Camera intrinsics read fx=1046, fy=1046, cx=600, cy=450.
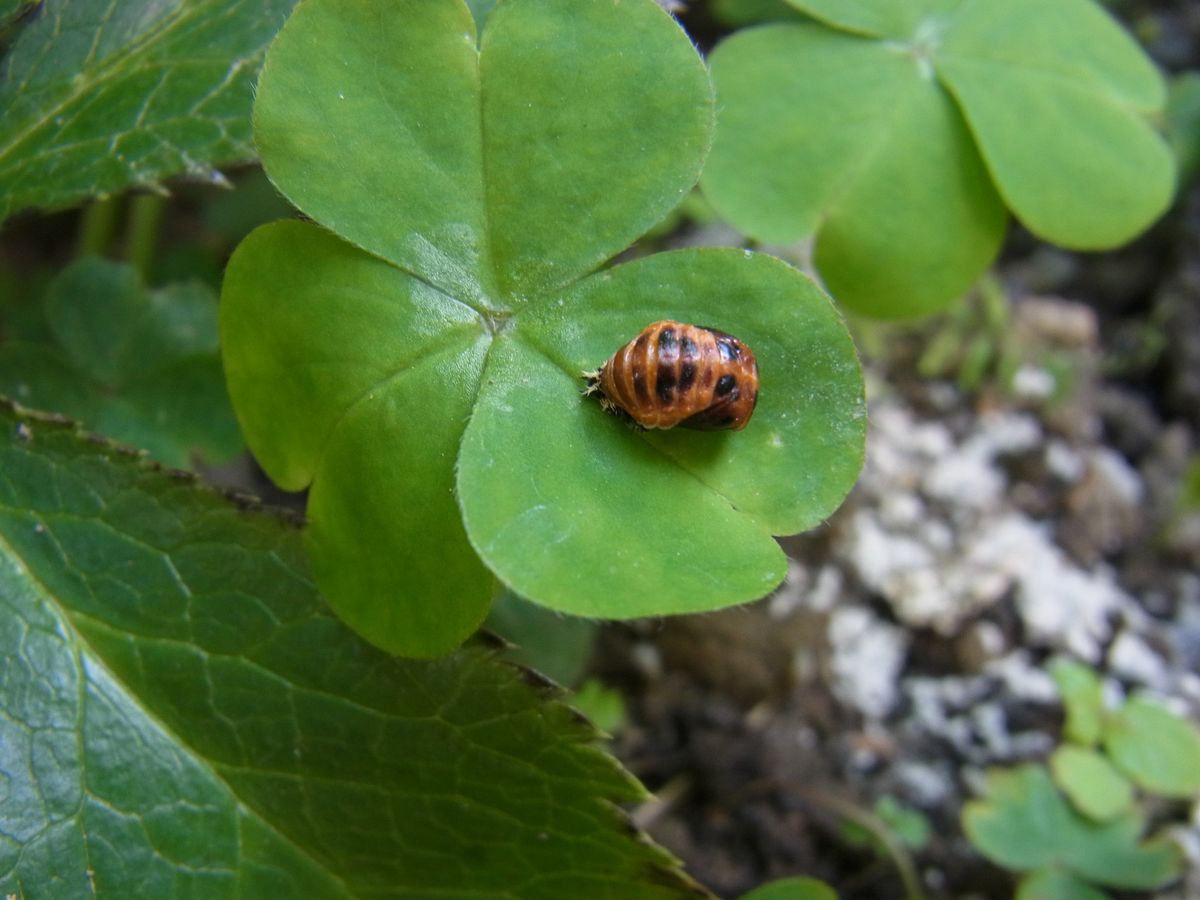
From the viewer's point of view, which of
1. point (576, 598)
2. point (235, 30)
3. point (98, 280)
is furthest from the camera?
point (98, 280)

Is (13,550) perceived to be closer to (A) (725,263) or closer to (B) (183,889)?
(B) (183,889)

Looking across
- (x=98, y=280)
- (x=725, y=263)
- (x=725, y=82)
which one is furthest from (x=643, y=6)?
(x=98, y=280)

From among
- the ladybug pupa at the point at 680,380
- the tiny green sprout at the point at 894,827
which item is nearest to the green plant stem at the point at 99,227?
the ladybug pupa at the point at 680,380

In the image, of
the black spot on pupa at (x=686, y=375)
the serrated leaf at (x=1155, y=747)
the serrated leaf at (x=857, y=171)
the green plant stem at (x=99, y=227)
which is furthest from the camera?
the green plant stem at (x=99, y=227)

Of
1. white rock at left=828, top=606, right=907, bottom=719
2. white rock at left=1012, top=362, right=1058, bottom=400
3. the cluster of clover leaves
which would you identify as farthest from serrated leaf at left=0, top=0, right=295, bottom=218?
white rock at left=1012, top=362, right=1058, bottom=400

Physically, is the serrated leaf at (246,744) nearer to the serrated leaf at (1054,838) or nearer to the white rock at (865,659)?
the serrated leaf at (1054,838)

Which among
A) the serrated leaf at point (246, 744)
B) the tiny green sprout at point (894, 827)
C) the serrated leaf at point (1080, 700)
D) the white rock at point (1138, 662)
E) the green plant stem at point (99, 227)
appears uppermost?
the green plant stem at point (99, 227)
